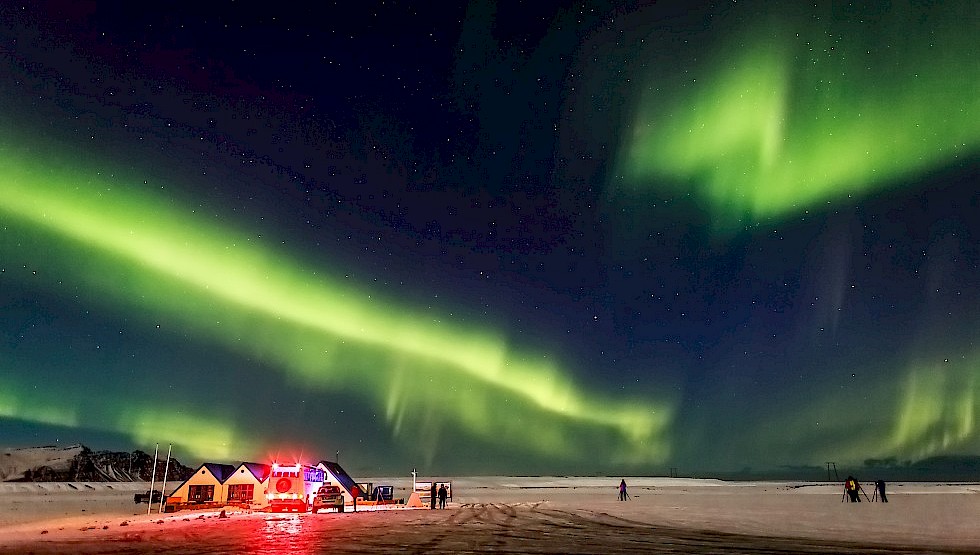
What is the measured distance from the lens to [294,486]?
63031 millimetres

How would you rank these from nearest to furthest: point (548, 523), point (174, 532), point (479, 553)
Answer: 1. point (479, 553)
2. point (174, 532)
3. point (548, 523)

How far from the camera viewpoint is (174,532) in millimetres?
32469

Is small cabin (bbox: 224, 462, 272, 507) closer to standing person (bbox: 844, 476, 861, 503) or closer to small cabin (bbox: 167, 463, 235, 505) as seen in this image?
small cabin (bbox: 167, 463, 235, 505)

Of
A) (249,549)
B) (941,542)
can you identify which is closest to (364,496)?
(249,549)

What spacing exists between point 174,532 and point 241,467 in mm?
40693

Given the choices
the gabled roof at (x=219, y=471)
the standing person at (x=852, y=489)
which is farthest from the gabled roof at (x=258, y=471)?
the standing person at (x=852, y=489)

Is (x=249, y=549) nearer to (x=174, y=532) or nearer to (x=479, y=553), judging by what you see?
(x=479, y=553)

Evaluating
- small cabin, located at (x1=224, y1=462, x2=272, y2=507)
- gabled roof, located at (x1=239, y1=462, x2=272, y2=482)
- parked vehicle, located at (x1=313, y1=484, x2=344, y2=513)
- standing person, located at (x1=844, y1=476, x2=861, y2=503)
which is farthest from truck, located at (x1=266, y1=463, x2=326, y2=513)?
standing person, located at (x1=844, y1=476, x2=861, y2=503)

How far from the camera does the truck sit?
58.4 metres

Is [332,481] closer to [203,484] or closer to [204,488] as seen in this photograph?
[204,488]

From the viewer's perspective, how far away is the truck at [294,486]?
58.4m

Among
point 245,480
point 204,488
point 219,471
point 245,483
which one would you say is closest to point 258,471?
point 245,480

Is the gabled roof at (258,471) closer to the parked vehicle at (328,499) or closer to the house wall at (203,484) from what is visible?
the house wall at (203,484)

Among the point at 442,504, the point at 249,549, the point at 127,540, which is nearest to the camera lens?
the point at 249,549
